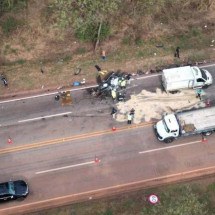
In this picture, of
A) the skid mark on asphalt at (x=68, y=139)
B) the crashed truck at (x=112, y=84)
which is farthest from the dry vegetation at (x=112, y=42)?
the skid mark on asphalt at (x=68, y=139)

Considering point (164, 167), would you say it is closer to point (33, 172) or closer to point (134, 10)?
point (33, 172)

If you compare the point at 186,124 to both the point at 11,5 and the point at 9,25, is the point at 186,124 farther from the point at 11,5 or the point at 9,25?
the point at 11,5

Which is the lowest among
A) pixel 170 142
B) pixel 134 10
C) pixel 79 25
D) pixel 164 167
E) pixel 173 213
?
pixel 173 213

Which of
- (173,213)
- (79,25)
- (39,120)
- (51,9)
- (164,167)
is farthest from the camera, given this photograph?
(51,9)

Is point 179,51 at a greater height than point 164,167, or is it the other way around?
point 179,51

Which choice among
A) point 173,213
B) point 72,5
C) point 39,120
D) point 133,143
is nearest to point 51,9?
point 72,5

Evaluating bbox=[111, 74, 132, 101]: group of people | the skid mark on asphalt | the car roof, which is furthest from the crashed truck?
the car roof

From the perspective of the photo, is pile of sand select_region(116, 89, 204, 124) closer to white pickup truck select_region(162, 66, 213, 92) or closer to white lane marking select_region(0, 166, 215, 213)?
white pickup truck select_region(162, 66, 213, 92)

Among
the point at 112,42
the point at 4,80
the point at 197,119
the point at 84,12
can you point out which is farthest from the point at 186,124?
the point at 4,80
